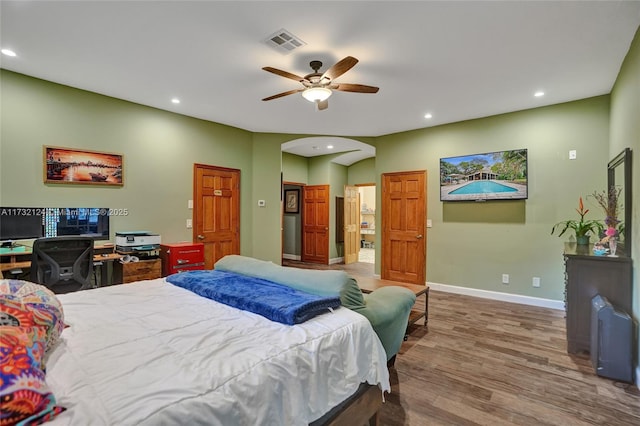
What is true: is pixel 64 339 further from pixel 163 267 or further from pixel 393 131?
pixel 393 131

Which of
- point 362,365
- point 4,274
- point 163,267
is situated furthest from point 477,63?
point 4,274

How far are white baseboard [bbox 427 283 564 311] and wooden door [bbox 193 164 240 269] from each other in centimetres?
366

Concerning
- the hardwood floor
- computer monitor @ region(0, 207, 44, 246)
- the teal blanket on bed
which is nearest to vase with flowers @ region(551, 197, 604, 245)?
the hardwood floor

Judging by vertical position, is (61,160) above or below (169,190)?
above

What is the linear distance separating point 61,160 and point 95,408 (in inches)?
153

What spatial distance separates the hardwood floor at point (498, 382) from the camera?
207cm

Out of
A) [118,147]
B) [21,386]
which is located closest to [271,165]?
[118,147]

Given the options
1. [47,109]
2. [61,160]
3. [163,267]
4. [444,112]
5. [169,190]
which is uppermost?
[444,112]

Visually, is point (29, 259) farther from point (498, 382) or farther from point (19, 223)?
point (498, 382)

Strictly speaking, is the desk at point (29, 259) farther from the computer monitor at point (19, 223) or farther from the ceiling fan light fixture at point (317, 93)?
the ceiling fan light fixture at point (317, 93)

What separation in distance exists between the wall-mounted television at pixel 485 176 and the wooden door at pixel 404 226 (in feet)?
1.50

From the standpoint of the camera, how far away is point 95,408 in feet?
2.89

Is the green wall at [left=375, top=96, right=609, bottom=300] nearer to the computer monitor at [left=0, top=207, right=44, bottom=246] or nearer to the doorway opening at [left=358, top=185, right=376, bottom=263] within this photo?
the computer monitor at [left=0, top=207, right=44, bottom=246]

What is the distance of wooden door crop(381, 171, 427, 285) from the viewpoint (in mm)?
5512
